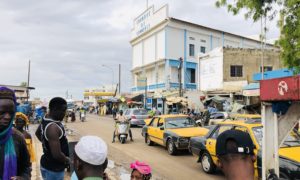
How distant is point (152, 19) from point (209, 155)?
3835cm

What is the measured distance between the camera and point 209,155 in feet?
32.1

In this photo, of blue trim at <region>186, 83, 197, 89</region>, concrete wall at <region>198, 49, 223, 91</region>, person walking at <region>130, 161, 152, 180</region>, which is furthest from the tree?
blue trim at <region>186, 83, 197, 89</region>

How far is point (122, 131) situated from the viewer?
1772cm

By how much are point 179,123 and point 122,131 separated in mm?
4078

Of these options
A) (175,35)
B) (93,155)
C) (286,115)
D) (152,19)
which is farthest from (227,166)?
(152,19)

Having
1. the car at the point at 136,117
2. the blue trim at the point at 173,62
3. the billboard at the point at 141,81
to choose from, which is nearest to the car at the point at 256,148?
the car at the point at 136,117

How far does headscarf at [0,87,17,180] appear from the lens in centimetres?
287

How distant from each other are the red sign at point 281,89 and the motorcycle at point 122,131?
12223mm

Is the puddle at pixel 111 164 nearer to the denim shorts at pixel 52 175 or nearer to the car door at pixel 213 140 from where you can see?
the car door at pixel 213 140

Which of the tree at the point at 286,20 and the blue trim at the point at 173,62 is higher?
the blue trim at the point at 173,62

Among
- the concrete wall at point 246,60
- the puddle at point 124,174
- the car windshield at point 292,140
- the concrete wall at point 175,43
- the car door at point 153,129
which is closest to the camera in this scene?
the car windshield at point 292,140

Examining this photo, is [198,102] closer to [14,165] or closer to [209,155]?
[209,155]

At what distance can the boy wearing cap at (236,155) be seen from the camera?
1.93 m

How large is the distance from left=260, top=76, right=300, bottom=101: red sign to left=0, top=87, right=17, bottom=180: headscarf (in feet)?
13.1
